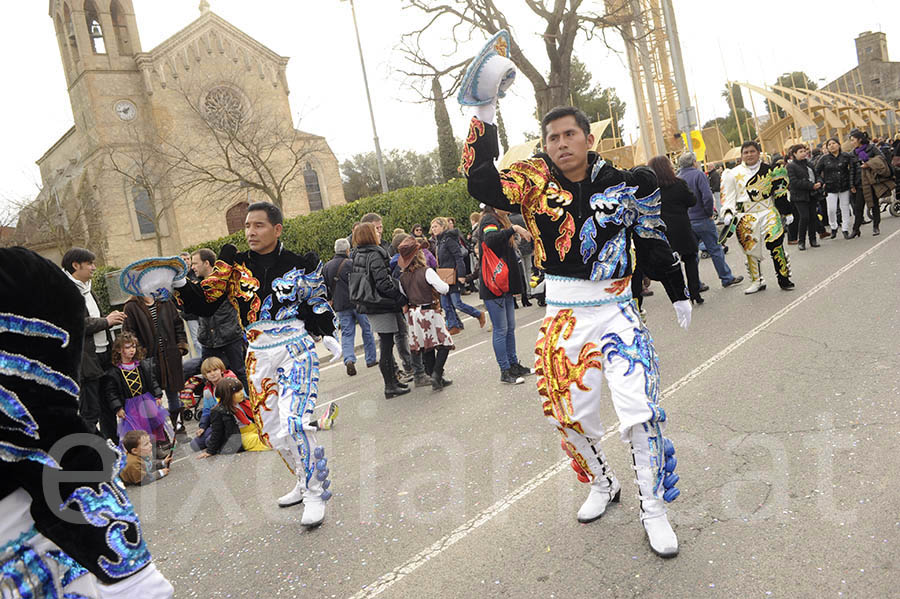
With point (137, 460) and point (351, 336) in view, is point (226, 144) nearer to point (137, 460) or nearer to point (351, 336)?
point (351, 336)

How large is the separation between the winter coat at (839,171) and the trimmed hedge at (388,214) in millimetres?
9372

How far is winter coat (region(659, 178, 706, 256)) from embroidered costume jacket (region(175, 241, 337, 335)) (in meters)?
6.04

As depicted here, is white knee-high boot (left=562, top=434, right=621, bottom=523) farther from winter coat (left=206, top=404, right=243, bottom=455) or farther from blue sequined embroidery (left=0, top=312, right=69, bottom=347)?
winter coat (left=206, top=404, right=243, bottom=455)

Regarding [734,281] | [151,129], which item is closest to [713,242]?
[734,281]

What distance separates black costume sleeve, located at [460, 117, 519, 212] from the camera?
3.68m

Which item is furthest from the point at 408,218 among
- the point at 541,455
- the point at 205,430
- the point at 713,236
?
the point at 541,455

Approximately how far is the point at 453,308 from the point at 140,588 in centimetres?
930

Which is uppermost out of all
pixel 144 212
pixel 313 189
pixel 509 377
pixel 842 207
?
pixel 313 189

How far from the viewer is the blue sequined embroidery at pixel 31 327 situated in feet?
6.36

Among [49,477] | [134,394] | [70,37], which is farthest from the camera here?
[70,37]

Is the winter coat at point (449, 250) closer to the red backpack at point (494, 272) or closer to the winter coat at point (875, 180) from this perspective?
the red backpack at point (494, 272)

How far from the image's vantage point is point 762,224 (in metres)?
9.52

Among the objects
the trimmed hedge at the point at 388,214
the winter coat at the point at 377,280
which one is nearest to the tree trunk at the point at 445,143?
the trimmed hedge at the point at 388,214

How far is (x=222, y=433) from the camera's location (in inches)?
275
